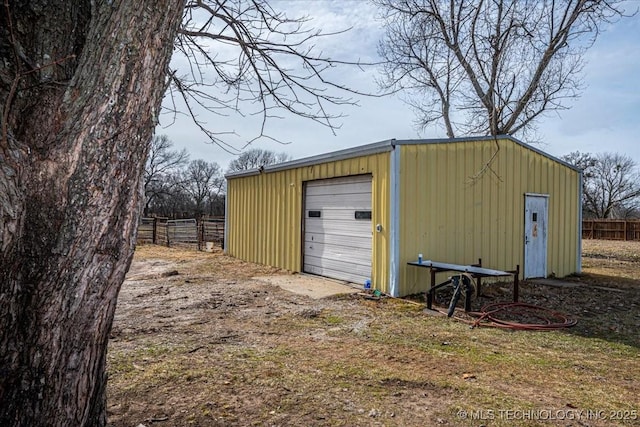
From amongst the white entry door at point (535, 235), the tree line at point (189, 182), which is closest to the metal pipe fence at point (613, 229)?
the white entry door at point (535, 235)

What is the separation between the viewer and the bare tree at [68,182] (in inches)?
59.9

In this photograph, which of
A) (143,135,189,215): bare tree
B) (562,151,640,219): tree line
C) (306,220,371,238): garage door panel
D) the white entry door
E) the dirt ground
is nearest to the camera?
the dirt ground

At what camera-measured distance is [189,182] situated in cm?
4188

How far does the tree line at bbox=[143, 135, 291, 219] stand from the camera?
36.1m

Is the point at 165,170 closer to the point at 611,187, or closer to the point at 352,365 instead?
the point at 352,365

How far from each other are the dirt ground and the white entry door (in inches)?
94.1

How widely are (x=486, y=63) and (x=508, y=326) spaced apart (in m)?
6.48

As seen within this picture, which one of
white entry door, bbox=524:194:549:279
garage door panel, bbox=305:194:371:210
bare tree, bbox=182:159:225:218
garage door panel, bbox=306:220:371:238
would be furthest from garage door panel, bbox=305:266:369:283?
bare tree, bbox=182:159:225:218

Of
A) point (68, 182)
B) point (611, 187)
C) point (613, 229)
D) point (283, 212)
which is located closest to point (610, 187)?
point (611, 187)

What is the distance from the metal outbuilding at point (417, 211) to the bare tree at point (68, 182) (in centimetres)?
529

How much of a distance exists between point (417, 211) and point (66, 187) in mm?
5895

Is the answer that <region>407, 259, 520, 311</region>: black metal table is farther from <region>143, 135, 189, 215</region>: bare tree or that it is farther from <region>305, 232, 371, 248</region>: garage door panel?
<region>143, 135, 189, 215</region>: bare tree

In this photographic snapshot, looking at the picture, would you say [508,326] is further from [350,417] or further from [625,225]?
[625,225]

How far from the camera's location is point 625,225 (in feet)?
83.1
